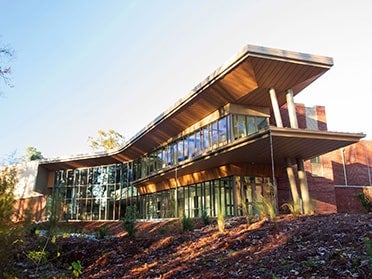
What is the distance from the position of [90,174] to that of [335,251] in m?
31.3

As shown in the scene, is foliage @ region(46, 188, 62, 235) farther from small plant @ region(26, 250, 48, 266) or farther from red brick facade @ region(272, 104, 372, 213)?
red brick facade @ region(272, 104, 372, 213)

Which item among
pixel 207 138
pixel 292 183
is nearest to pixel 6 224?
pixel 292 183

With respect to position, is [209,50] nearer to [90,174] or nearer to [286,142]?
[286,142]

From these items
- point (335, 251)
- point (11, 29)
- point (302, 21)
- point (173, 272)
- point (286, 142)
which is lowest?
point (173, 272)

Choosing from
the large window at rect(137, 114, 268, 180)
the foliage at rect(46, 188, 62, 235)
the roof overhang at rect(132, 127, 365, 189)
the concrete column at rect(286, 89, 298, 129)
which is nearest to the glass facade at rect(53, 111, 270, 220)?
the large window at rect(137, 114, 268, 180)

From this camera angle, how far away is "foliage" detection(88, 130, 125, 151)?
49.2m

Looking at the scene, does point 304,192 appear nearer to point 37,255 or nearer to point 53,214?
point 53,214

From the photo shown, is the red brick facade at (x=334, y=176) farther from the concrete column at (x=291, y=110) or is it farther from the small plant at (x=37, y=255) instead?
the small plant at (x=37, y=255)

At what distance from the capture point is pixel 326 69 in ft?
51.7

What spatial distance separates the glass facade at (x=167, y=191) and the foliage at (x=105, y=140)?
13.3 metres

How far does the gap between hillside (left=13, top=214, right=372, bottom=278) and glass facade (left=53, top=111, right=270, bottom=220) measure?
351cm

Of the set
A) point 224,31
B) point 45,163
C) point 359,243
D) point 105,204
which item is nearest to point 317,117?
point 224,31

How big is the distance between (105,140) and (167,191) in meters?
25.6

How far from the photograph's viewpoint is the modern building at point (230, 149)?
15393 mm
